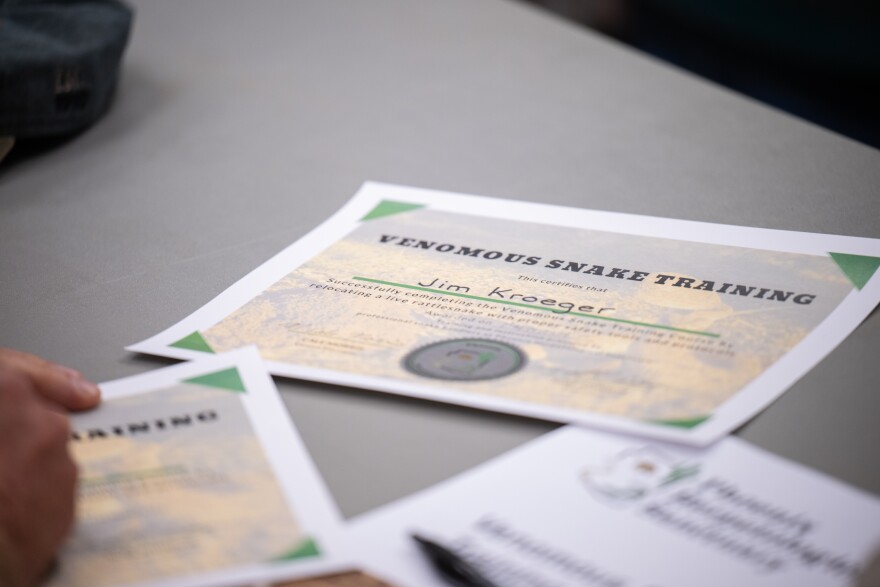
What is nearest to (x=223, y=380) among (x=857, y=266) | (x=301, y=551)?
(x=301, y=551)

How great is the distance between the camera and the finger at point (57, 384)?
0.52 metres

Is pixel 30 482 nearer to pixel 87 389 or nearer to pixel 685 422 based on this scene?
pixel 87 389

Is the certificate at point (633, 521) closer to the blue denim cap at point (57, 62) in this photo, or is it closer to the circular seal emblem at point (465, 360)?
the circular seal emblem at point (465, 360)

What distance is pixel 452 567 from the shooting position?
1.32ft

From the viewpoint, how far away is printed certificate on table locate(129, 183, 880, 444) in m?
0.52

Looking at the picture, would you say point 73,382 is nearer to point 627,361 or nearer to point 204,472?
point 204,472

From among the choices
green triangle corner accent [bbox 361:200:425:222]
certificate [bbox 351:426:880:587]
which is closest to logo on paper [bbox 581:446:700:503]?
certificate [bbox 351:426:880:587]

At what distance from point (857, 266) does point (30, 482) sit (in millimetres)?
514

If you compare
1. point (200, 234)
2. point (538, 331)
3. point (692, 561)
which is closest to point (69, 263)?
point (200, 234)

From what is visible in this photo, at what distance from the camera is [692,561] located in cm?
41

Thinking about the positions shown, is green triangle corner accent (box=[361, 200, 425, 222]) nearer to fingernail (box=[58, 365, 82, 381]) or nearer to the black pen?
fingernail (box=[58, 365, 82, 381])

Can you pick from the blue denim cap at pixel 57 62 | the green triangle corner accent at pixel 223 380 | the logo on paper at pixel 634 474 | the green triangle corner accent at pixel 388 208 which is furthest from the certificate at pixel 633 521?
the blue denim cap at pixel 57 62

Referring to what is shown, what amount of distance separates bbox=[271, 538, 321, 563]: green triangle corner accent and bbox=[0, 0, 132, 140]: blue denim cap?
0.59 meters

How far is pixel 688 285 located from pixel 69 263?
1.49ft
